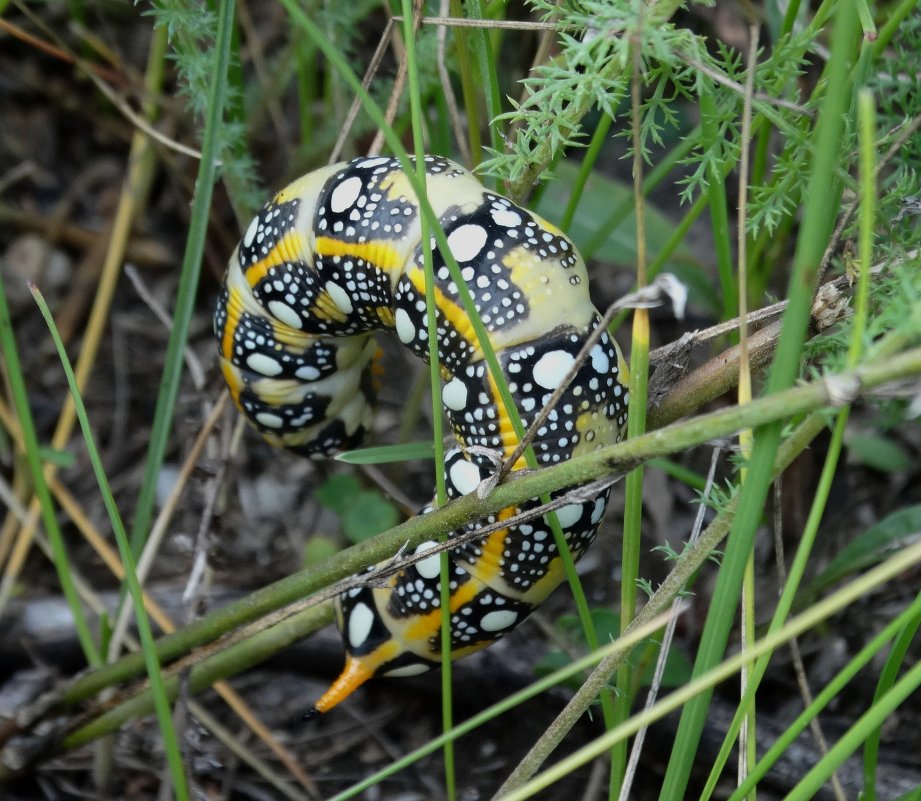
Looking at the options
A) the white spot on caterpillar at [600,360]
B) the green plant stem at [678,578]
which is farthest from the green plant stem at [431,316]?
the white spot on caterpillar at [600,360]

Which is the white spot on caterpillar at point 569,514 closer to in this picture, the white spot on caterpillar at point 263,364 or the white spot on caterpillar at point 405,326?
the white spot on caterpillar at point 405,326

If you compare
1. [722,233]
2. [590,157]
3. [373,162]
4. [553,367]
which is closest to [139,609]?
[553,367]

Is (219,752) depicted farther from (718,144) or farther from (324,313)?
(718,144)

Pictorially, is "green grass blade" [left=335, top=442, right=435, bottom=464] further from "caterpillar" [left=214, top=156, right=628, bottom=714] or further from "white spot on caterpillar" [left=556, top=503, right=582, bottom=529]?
"white spot on caterpillar" [left=556, top=503, right=582, bottom=529]

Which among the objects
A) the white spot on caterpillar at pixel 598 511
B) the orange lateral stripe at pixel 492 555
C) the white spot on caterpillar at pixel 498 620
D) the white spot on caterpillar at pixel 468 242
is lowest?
the white spot on caterpillar at pixel 498 620

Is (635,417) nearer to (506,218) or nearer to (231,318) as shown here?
(506,218)

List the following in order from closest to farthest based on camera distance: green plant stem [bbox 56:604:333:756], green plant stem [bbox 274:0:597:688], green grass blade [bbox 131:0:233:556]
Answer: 1. green plant stem [bbox 274:0:597:688]
2. green grass blade [bbox 131:0:233:556]
3. green plant stem [bbox 56:604:333:756]

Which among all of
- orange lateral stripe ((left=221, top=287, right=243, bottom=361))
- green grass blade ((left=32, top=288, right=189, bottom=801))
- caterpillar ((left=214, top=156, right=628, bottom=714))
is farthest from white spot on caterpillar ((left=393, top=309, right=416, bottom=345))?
green grass blade ((left=32, top=288, right=189, bottom=801))

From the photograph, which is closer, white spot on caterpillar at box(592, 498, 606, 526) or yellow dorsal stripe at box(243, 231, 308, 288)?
white spot on caterpillar at box(592, 498, 606, 526)
